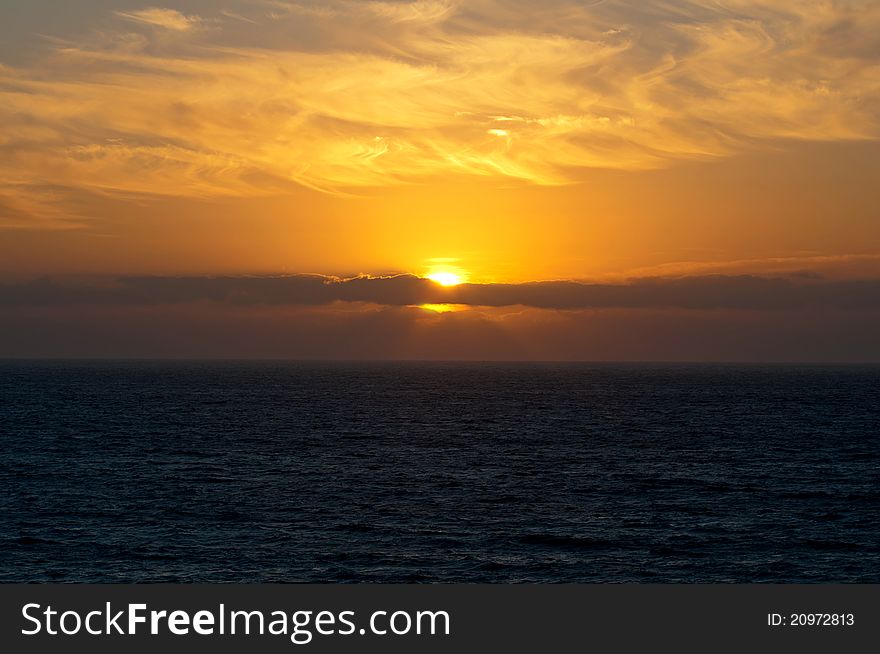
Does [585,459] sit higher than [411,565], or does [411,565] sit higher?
[585,459]

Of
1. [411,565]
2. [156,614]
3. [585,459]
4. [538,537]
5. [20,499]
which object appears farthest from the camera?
[585,459]

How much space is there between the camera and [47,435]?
120312mm

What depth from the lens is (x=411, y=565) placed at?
5475 cm

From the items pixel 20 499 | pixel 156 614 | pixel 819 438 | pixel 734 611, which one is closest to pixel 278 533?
pixel 20 499

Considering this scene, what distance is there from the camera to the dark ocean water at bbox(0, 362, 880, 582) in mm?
54688

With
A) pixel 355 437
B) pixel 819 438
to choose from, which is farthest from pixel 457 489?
pixel 819 438

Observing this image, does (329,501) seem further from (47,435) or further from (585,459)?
(47,435)

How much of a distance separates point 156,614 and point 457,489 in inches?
2106

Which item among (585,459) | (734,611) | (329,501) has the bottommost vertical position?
(734,611)

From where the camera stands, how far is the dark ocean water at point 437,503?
5469 cm

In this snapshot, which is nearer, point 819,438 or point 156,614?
point 156,614

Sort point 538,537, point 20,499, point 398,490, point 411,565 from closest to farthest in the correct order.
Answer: point 411,565
point 538,537
point 20,499
point 398,490

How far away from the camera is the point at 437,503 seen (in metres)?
74.2

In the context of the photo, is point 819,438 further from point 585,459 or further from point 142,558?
point 142,558
